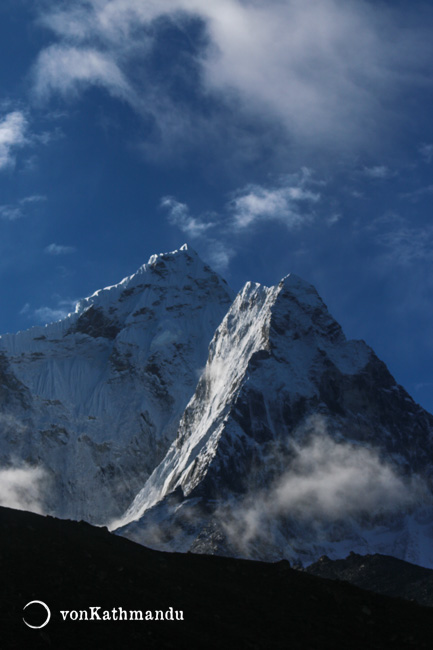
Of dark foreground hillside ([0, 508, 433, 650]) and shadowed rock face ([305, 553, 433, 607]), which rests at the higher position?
shadowed rock face ([305, 553, 433, 607])

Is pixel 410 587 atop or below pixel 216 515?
below

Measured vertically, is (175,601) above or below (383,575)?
below

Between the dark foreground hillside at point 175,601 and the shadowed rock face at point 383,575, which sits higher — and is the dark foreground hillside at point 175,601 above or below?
below

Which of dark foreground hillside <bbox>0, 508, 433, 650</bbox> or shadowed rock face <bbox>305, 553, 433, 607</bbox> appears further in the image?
shadowed rock face <bbox>305, 553, 433, 607</bbox>

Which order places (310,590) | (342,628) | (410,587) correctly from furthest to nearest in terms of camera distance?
(410,587) → (310,590) → (342,628)

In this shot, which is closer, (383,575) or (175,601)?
(175,601)

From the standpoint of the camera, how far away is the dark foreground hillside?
121 ft

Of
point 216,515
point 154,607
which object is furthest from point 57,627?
point 216,515

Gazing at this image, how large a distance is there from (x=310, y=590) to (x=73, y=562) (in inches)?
461

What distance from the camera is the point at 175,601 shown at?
137 ft

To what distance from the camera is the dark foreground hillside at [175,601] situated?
1455 inches

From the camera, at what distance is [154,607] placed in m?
40.4

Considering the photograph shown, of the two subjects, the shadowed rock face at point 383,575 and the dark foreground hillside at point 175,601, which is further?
the shadowed rock face at point 383,575

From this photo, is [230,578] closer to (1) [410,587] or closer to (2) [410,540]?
(1) [410,587]
